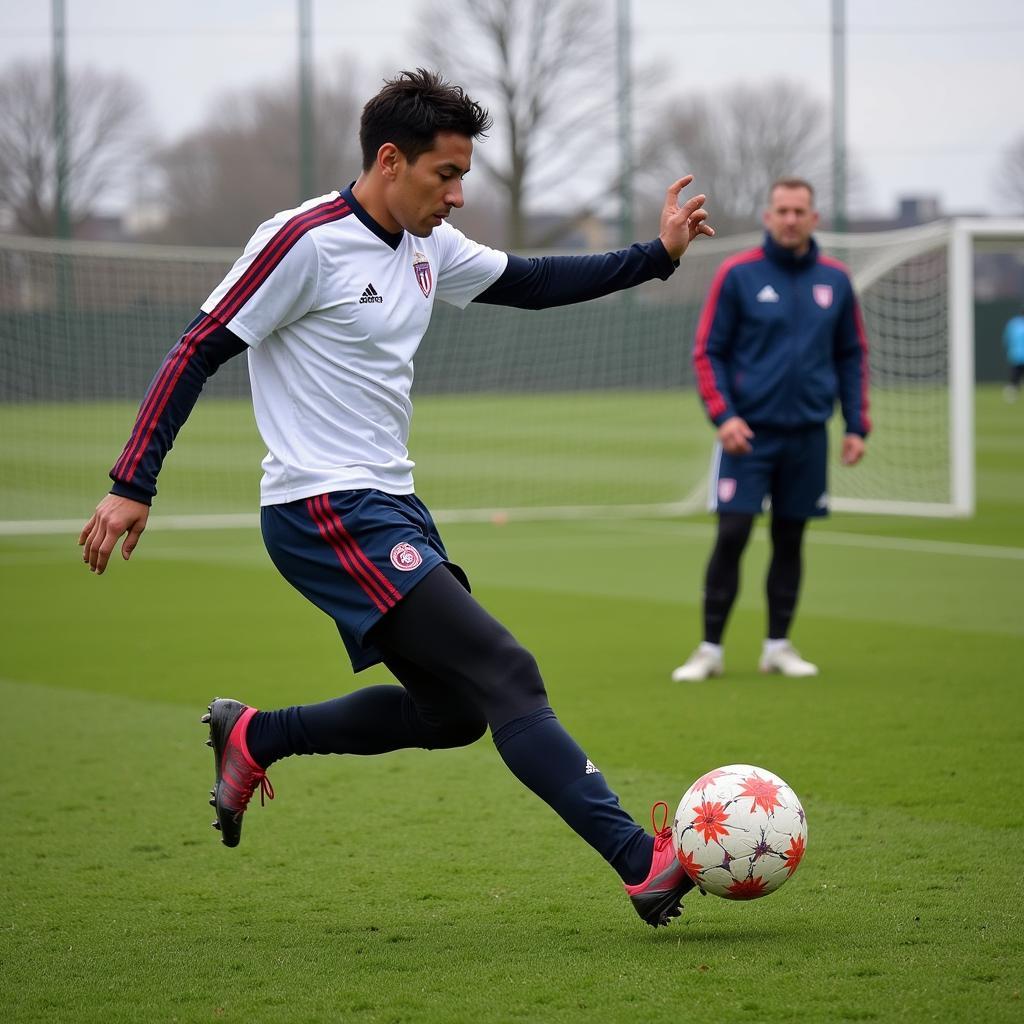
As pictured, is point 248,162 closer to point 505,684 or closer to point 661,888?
point 505,684

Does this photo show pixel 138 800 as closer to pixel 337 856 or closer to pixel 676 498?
pixel 337 856

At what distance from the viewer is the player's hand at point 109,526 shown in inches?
151

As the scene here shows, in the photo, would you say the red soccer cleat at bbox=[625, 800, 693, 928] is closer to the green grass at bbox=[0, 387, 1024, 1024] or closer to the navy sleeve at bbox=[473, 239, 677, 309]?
the green grass at bbox=[0, 387, 1024, 1024]

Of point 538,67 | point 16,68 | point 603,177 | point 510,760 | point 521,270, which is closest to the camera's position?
A: point 510,760

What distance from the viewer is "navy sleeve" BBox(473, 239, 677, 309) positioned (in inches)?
177

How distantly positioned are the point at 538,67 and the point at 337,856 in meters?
33.5

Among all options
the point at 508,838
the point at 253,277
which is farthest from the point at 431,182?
the point at 508,838

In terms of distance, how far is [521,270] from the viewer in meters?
4.53

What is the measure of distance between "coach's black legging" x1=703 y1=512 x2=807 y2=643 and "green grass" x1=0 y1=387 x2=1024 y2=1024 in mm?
319

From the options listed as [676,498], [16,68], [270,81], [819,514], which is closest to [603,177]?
[270,81]

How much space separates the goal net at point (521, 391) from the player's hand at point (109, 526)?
12.2m

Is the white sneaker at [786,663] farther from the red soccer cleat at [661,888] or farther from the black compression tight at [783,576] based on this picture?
the red soccer cleat at [661,888]

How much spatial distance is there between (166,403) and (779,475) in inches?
170

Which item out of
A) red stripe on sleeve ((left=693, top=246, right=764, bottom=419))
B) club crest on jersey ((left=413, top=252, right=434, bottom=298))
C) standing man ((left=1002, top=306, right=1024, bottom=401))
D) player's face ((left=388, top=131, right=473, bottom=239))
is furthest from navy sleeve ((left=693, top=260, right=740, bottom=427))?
standing man ((left=1002, top=306, right=1024, bottom=401))
